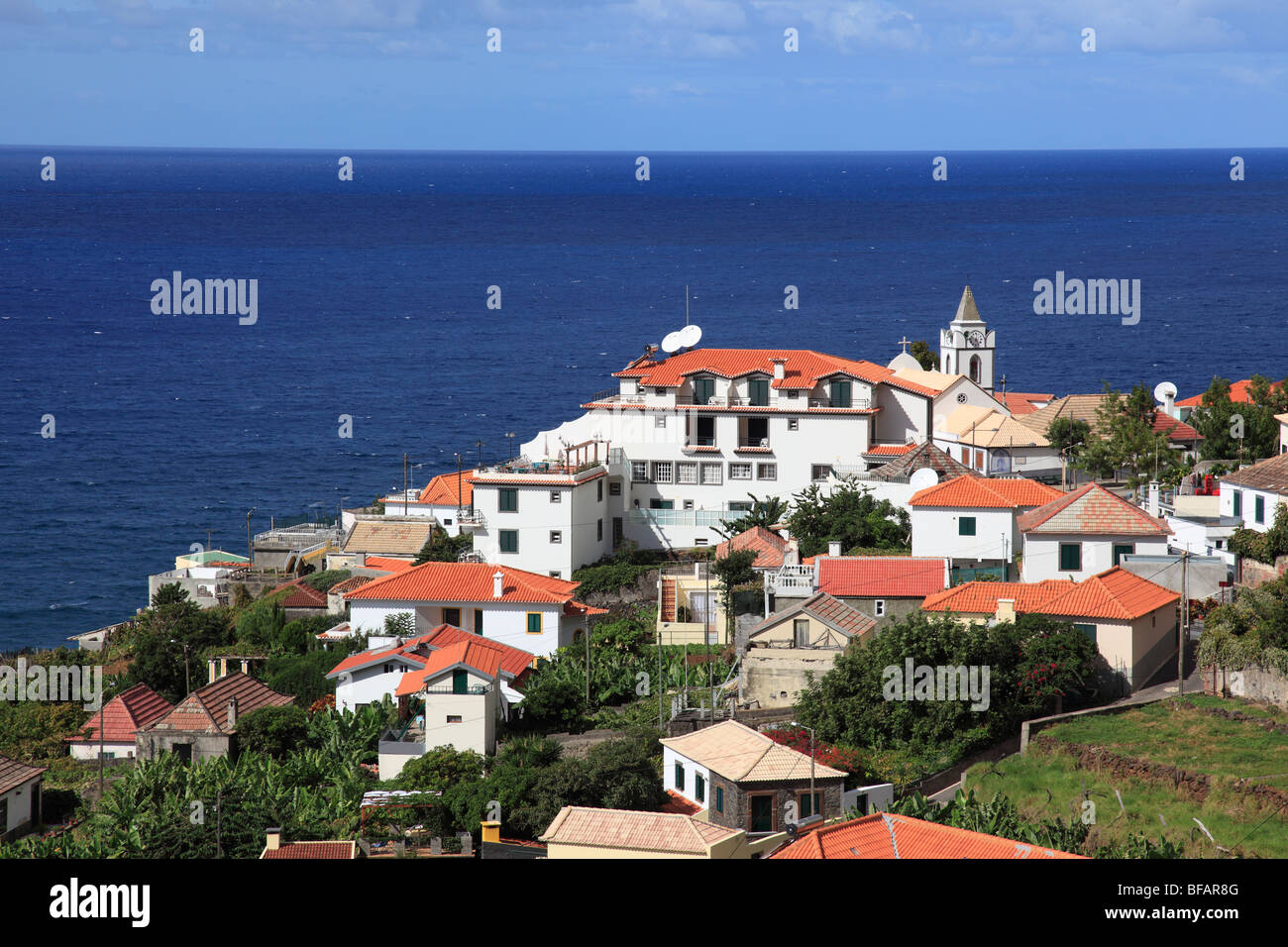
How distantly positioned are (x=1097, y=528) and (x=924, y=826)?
19627 millimetres

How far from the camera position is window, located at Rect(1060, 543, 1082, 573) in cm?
4088

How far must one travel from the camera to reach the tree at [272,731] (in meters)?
36.7

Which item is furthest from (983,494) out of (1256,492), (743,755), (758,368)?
(743,755)

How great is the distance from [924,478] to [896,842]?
27010 mm

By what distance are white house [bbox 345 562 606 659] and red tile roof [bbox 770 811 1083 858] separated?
20.0 metres

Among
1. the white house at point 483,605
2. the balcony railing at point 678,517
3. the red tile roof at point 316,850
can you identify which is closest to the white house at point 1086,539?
the white house at point 483,605

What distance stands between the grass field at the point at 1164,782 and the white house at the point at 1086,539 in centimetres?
786

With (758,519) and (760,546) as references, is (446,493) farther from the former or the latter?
(760,546)

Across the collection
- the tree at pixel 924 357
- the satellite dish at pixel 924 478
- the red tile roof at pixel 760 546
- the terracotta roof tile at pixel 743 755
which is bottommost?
the terracotta roof tile at pixel 743 755

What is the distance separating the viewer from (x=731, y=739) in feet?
101

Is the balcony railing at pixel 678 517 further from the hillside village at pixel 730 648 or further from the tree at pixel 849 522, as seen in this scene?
the tree at pixel 849 522
